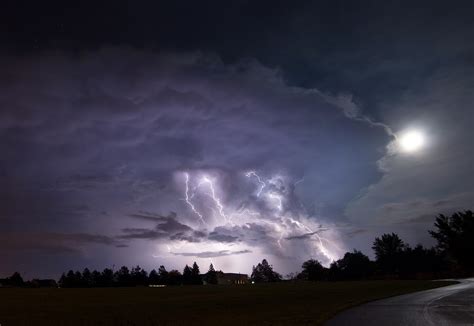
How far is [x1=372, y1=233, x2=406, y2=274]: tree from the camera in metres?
174

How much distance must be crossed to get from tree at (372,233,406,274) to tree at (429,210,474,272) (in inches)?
4208

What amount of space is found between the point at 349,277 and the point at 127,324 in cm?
16682

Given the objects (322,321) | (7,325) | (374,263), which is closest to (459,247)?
(322,321)

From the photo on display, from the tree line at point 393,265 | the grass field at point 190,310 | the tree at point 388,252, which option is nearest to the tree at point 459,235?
the grass field at point 190,310

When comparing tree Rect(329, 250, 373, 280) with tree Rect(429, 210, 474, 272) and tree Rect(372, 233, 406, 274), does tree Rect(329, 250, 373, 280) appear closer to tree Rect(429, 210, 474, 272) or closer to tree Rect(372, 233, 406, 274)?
tree Rect(372, 233, 406, 274)

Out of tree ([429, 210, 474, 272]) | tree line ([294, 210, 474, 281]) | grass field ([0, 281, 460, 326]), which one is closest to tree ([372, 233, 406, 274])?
tree line ([294, 210, 474, 281])

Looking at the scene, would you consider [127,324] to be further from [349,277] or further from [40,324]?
[349,277]

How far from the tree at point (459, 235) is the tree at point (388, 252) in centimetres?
10689

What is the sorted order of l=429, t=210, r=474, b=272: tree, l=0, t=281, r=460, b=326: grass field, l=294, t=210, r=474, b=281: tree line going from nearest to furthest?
l=0, t=281, r=460, b=326: grass field → l=429, t=210, r=474, b=272: tree → l=294, t=210, r=474, b=281: tree line

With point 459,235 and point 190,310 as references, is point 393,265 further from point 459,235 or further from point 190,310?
point 190,310

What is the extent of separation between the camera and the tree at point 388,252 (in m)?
174

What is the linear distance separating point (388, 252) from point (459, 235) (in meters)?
128

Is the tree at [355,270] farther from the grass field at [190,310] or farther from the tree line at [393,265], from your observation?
the grass field at [190,310]

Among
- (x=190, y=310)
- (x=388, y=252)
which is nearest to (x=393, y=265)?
(x=388, y=252)
